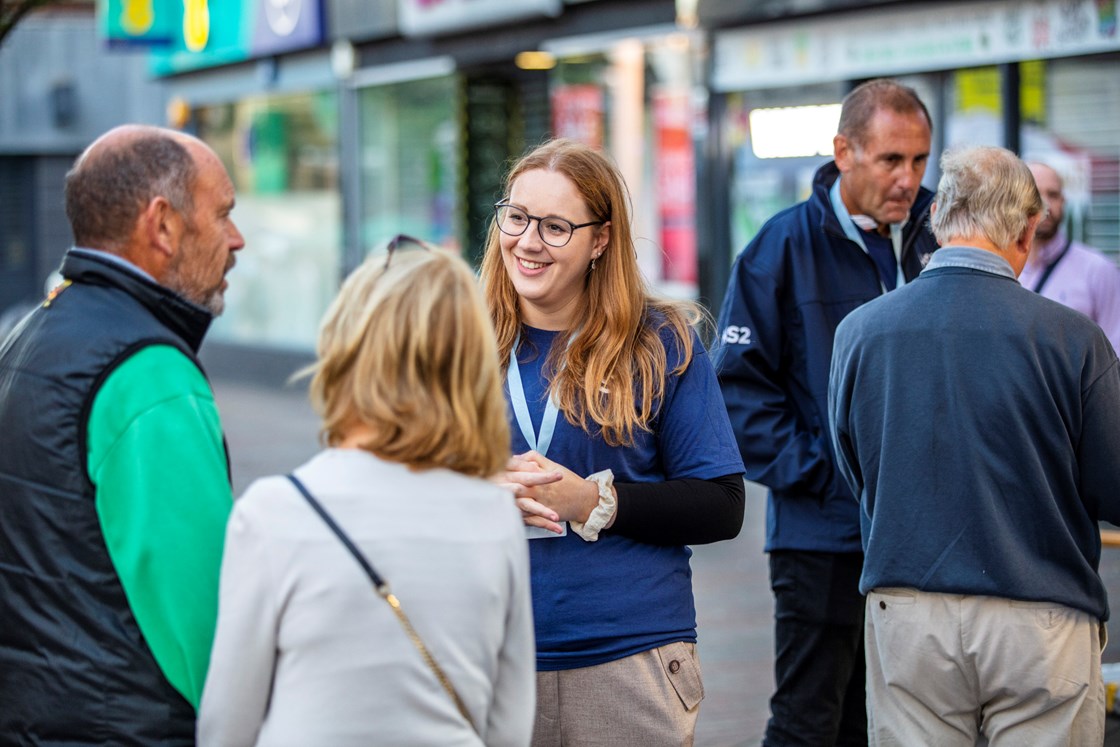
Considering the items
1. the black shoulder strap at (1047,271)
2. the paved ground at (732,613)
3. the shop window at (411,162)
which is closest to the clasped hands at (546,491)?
the paved ground at (732,613)

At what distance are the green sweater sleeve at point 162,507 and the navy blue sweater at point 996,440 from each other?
5.32ft

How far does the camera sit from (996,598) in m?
3.19

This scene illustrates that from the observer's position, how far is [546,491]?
9.21 ft

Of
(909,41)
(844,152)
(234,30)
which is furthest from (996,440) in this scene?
(234,30)

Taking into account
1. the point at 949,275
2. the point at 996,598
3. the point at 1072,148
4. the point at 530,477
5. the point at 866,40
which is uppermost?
the point at 866,40

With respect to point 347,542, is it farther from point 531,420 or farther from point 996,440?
point 996,440

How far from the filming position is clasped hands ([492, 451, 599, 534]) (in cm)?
277

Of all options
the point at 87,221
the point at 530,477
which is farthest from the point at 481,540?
the point at 87,221

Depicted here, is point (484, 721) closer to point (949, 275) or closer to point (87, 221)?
point (87, 221)

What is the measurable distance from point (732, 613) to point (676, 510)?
4255mm

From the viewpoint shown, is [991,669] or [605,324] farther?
[991,669]

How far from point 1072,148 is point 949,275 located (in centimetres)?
649

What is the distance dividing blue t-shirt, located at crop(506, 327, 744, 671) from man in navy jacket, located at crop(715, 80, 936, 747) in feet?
3.37

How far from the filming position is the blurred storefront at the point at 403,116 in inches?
467
